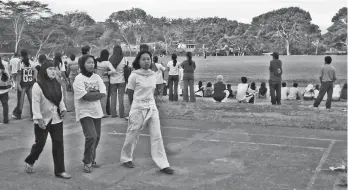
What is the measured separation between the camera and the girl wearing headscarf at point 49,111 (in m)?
5.50

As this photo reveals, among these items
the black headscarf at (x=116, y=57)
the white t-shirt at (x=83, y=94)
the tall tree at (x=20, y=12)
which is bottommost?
the white t-shirt at (x=83, y=94)

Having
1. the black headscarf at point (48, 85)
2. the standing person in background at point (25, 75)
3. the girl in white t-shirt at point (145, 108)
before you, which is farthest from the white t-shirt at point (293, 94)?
the black headscarf at point (48, 85)

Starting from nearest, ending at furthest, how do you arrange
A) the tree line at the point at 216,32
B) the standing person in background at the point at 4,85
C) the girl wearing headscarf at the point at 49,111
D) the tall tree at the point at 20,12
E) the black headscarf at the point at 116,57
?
the girl wearing headscarf at the point at 49,111 < the standing person in background at the point at 4,85 < the black headscarf at the point at 116,57 < the tall tree at the point at 20,12 < the tree line at the point at 216,32

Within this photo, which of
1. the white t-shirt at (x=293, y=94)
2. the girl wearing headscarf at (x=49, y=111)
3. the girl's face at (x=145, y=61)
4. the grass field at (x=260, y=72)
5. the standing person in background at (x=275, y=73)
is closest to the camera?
the girl wearing headscarf at (x=49, y=111)

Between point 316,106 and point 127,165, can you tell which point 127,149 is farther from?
point 316,106

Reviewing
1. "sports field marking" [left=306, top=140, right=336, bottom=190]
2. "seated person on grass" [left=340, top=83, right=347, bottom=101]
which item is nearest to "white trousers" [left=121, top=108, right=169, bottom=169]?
"sports field marking" [left=306, top=140, right=336, bottom=190]

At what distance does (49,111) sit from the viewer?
18.3 ft

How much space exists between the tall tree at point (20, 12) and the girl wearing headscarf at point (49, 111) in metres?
58.5

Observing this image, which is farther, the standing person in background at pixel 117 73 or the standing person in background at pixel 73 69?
the standing person in background at pixel 73 69

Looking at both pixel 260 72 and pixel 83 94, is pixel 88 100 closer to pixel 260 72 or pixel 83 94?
pixel 83 94

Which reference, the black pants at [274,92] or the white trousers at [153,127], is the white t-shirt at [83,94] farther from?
the black pants at [274,92]

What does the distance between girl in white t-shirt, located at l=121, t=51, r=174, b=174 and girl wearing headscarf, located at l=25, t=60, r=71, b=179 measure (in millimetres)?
958

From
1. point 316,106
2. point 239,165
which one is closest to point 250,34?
point 316,106

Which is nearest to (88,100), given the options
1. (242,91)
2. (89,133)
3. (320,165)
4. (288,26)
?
(89,133)
